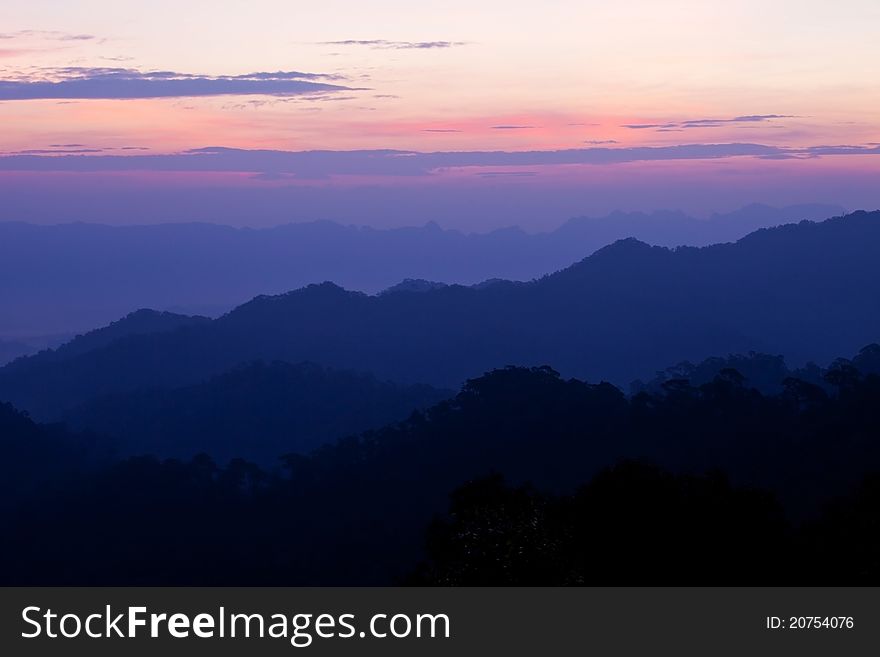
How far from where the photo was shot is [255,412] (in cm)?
13775

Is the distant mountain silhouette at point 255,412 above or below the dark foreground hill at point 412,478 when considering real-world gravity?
above

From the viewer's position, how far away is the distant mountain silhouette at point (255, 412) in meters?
128

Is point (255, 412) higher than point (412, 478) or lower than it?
higher

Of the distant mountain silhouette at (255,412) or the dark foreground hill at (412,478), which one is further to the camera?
the distant mountain silhouette at (255,412)

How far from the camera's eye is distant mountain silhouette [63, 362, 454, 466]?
128m

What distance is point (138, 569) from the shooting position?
6862 cm

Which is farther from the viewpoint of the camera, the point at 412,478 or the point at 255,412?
the point at 255,412

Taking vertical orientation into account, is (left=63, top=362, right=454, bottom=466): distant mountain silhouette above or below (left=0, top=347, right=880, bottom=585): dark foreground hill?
above

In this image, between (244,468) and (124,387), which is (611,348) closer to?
(124,387)

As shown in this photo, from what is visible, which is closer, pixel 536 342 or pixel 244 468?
pixel 244 468

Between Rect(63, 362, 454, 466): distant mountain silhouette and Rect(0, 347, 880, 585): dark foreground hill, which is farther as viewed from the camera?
Rect(63, 362, 454, 466): distant mountain silhouette
